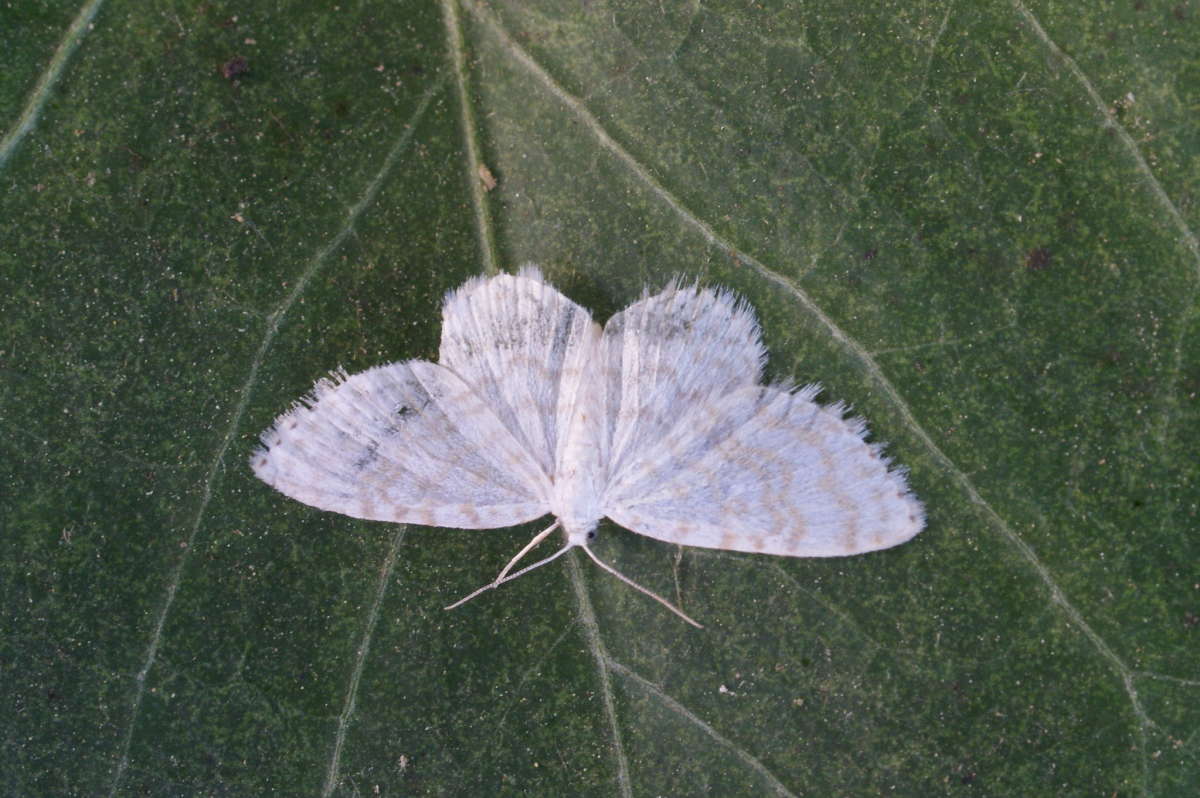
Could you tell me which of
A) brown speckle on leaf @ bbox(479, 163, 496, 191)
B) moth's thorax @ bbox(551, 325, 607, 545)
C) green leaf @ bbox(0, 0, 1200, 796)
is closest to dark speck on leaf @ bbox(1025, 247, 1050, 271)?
green leaf @ bbox(0, 0, 1200, 796)

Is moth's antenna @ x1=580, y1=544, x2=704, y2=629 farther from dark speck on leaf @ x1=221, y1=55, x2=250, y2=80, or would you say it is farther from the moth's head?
dark speck on leaf @ x1=221, y1=55, x2=250, y2=80

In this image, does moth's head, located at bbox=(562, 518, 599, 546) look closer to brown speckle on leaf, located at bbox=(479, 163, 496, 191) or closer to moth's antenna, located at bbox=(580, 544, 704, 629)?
moth's antenna, located at bbox=(580, 544, 704, 629)

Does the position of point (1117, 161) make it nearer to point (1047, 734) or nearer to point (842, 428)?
point (842, 428)

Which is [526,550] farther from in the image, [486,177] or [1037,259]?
[1037,259]

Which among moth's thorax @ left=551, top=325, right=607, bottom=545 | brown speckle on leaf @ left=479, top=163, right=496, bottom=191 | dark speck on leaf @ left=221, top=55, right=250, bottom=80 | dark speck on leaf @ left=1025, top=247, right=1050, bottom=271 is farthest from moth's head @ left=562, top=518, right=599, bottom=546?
dark speck on leaf @ left=221, top=55, right=250, bottom=80

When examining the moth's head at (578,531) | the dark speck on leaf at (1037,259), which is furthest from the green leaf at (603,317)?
the moth's head at (578,531)

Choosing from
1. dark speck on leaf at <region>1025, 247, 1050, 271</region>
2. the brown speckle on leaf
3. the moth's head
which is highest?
dark speck on leaf at <region>1025, 247, 1050, 271</region>

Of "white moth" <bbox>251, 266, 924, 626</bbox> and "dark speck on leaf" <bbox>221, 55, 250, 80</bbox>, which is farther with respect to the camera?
"white moth" <bbox>251, 266, 924, 626</bbox>

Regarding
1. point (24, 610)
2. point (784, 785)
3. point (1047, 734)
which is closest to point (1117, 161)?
point (1047, 734)

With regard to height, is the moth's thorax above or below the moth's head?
above
